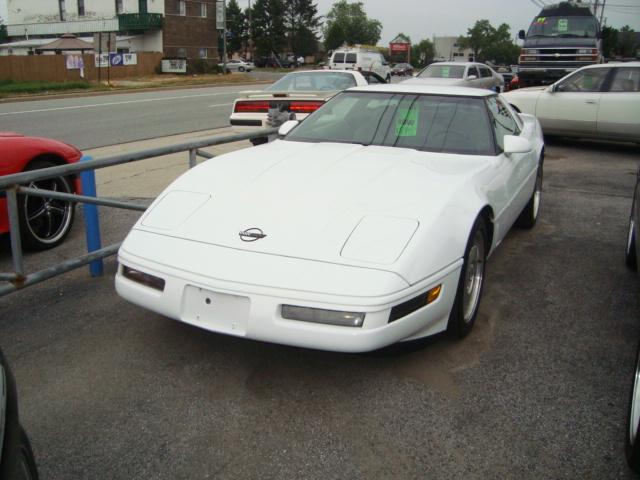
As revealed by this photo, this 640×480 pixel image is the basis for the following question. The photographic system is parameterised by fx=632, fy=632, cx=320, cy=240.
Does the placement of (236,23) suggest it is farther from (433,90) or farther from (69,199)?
(69,199)

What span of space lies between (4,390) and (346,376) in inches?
72.8

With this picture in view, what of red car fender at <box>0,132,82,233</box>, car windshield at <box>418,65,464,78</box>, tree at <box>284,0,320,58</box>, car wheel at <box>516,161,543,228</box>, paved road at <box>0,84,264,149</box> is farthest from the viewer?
tree at <box>284,0,320,58</box>

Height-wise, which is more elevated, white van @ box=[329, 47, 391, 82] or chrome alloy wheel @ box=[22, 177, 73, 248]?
white van @ box=[329, 47, 391, 82]

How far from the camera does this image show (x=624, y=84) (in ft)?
34.6

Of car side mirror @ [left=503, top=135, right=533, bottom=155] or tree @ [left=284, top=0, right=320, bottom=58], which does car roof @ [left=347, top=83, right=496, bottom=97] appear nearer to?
car side mirror @ [left=503, top=135, right=533, bottom=155]

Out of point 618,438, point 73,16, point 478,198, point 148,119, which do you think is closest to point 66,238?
point 478,198

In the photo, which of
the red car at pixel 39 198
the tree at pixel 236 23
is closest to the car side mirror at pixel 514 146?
the red car at pixel 39 198

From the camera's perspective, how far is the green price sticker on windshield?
463 centimetres

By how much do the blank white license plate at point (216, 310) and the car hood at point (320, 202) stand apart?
28cm

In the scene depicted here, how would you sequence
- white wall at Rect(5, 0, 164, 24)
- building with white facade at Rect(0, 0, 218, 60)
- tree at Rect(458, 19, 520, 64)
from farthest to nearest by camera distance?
tree at Rect(458, 19, 520, 64) < white wall at Rect(5, 0, 164, 24) < building with white facade at Rect(0, 0, 218, 60)

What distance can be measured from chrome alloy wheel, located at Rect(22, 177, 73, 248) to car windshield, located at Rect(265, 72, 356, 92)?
548 centimetres

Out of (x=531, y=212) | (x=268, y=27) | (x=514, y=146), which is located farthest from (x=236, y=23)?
(x=514, y=146)

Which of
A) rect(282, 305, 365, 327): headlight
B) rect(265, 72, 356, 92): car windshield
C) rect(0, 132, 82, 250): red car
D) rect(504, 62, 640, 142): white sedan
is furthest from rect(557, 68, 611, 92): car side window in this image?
rect(282, 305, 365, 327): headlight

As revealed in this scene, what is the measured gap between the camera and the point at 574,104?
1072cm
